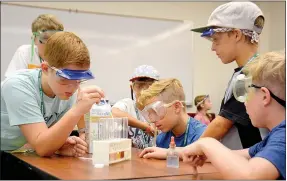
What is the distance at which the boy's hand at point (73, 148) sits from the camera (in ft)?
4.62

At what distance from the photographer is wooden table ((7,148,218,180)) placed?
1.02m

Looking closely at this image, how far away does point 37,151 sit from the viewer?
1373 millimetres

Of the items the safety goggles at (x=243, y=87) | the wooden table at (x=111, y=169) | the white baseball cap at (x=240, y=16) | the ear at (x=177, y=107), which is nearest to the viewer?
the wooden table at (x=111, y=169)

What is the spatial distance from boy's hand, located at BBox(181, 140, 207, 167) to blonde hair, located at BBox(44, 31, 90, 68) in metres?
0.55

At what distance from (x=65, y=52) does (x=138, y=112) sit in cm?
114

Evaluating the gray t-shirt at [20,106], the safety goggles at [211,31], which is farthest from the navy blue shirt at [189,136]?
the gray t-shirt at [20,106]

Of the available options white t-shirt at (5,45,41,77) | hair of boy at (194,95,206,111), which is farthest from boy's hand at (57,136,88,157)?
hair of boy at (194,95,206,111)

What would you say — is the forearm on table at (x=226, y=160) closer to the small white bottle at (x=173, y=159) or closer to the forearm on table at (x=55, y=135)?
the small white bottle at (x=173, y=159)

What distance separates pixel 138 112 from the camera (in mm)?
2453

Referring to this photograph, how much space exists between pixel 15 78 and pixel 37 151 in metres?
0.33

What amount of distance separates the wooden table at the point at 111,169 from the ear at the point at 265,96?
272mm

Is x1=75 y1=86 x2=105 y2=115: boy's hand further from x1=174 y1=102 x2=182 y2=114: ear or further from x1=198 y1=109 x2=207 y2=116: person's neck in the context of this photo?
x1=198 y1=109 x2=207 y2=116: person's neck

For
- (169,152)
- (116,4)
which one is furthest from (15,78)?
(116,4)

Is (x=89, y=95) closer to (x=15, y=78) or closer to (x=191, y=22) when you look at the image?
(x=15, y=78)
